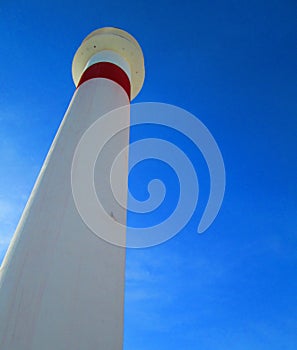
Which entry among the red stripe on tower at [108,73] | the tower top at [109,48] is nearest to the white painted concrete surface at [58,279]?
the red stripe on tower at [108,73]

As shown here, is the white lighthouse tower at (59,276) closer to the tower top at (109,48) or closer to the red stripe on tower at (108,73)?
the red stripe on tower at (108,73)

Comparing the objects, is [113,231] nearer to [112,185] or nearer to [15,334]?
[112,185]

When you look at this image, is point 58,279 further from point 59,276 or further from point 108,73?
point 108,73

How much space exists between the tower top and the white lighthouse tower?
2.57 m

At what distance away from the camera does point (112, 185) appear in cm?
279

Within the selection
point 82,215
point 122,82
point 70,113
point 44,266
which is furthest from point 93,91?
point 44,266

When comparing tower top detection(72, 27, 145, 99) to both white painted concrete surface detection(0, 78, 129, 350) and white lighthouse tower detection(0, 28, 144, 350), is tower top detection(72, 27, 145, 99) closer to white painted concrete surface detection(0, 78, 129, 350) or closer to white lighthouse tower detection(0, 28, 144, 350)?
white lighthouse tower detection(0, 28, 144, 350)

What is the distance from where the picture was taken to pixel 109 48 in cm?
479

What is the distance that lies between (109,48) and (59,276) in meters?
4.22

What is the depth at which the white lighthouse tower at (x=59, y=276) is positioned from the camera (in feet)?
5.37

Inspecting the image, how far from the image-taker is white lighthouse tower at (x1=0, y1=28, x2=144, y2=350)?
164 cm

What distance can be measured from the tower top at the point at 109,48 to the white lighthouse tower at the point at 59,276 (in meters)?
2.57

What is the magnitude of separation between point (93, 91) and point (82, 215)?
2.08m

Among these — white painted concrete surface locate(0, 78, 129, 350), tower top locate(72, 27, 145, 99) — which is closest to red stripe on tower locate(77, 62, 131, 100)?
tower top locate(72, 27, 145, 99)
